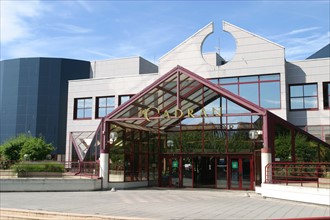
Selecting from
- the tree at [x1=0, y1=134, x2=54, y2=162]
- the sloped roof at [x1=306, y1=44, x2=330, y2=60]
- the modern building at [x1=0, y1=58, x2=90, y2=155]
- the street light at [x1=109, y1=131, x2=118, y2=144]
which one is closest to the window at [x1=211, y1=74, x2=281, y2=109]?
the street light at [x1=109, y1=131, x2=118, y2=144]

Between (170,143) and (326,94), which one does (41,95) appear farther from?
(326,94)

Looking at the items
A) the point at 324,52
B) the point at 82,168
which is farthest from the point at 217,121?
the point at 324,52

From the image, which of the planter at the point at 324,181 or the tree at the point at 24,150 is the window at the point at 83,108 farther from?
the planter at the point at 324,181

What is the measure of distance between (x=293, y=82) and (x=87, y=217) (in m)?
25.3

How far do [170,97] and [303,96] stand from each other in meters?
14.1

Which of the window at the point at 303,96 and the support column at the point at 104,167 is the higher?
the window at the point at 303,96

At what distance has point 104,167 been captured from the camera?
24.6 m

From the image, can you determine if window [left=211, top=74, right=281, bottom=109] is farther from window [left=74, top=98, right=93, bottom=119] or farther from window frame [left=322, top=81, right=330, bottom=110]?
window [left=74, top=98, right=93, bottom=119]

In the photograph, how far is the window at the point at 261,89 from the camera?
→ 3225 cm

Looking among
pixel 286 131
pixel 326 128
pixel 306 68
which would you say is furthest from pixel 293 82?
pixel 286 131

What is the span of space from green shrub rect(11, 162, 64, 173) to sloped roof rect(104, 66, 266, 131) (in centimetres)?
427

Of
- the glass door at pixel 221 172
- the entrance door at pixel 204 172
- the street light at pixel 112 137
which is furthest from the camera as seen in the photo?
the entrance door at pixel 204 172

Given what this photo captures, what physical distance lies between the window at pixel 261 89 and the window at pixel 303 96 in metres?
1.80

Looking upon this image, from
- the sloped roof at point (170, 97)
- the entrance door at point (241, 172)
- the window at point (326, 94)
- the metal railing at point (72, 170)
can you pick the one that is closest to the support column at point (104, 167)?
the metal railing at point (72, 170)
